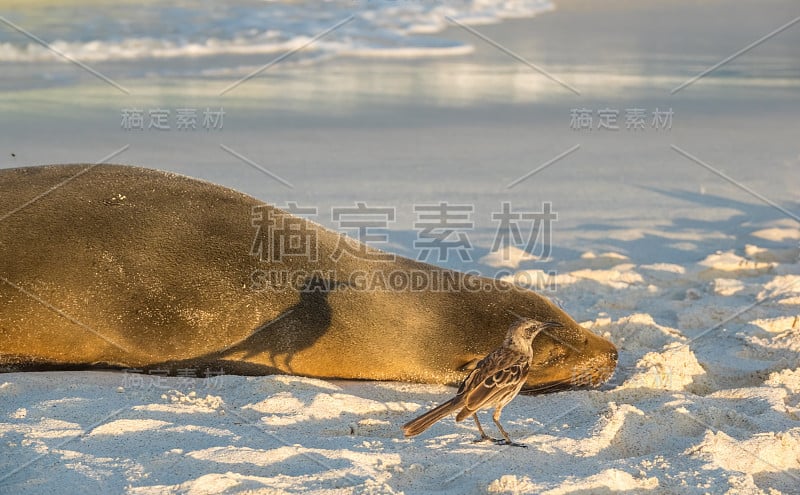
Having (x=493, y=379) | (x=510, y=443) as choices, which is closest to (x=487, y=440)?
(x=510, y=443)

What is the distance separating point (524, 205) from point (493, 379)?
5205mm

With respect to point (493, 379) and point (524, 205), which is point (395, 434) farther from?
point (524, 205)

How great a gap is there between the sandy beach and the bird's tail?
0.10m

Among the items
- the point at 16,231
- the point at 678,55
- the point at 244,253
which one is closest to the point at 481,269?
the point at 244,253

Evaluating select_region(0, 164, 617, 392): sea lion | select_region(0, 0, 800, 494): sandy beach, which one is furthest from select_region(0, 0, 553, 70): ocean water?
select_region(0, 164, 617, 392): sea lion

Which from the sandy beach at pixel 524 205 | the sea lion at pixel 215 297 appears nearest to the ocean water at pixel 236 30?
the sandy beach at pixel 524 205

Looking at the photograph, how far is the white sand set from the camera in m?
3.37

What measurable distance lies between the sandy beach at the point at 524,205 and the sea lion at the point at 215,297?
16 centimetres

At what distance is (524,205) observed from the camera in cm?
884

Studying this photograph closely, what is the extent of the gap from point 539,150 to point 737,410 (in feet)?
21.4

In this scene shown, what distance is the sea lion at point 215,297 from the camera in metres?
4.62

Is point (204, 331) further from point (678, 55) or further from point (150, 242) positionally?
point (678, 55)

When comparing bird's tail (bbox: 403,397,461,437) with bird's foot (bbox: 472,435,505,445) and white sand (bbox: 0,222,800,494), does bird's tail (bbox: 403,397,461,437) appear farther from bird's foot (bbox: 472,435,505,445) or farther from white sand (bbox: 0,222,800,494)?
bird's foot (bbox: 472,435,505,445)

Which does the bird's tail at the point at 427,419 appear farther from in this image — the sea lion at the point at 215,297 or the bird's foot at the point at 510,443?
the sea lion at the point at 215,297
